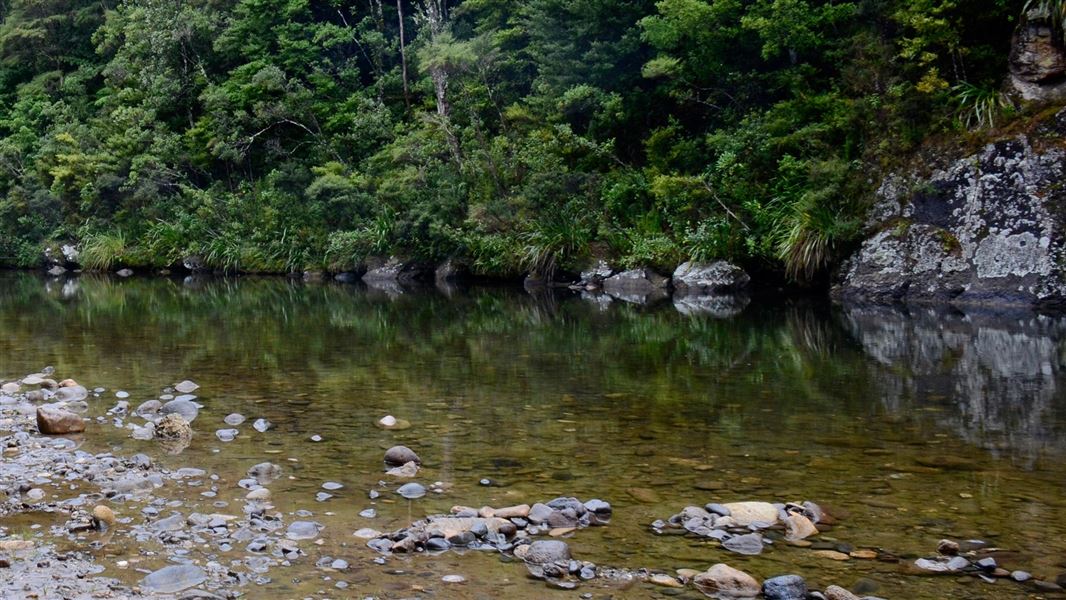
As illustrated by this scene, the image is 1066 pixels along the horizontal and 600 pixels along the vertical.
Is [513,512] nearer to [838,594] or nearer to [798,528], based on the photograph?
[798,528]

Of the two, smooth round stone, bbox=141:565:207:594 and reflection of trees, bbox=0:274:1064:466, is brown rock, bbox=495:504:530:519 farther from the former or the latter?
reflection of trees, bbox=0:274:1064:466

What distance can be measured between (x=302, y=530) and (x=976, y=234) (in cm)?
1484

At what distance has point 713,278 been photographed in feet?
65.9

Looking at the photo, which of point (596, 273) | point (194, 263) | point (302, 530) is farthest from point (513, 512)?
point (194, 263)

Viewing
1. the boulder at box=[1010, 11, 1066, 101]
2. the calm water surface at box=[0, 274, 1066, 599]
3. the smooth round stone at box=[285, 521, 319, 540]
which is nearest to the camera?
the calm water surface at box=[0, 274, 1066, 599]

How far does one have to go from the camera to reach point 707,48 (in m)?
21.3

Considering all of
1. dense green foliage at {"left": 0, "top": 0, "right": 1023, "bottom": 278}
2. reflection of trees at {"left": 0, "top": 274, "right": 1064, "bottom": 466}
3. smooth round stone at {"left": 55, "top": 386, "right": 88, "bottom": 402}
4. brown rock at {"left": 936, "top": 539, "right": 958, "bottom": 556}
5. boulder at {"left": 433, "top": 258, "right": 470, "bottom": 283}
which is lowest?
boulder at {"left": 433, "top": 258, "right": 470, "bottom": 283}

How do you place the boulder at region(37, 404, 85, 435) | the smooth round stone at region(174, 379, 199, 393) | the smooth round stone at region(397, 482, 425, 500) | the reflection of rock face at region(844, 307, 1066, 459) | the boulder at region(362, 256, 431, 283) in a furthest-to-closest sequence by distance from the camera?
the boulder at region(362, 256, 431, 283), the smooth round stone at region(174, 379, 199, 393), the reflection of rock face at region(844, 307, 1066, 459), the boulder at region(37, 404, 85, 435), the smooth round stone at region(397, 482, 425, 500)

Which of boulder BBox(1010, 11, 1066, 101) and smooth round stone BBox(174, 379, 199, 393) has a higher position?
boulder BBox(1010, 11, 1066, 101)

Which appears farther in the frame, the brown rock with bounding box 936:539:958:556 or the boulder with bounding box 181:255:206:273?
the boulder with bounding box 181:255:206:273

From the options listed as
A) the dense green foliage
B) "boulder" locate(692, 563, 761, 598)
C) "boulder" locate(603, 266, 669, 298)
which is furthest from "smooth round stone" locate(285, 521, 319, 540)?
"boulder" locate(603, 266, 669, 298)

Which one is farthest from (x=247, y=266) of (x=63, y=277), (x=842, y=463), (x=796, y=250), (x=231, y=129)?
(x=842, y=463)

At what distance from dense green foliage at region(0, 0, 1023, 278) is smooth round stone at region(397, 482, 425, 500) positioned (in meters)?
14.1

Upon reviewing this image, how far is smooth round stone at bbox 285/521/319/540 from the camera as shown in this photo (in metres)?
4.84
